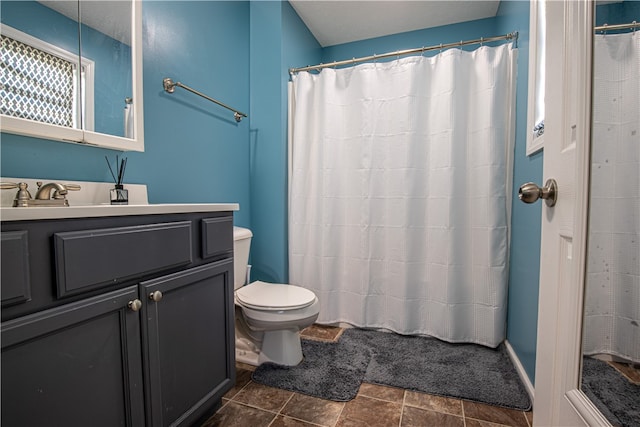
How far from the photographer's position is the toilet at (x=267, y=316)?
1.49m

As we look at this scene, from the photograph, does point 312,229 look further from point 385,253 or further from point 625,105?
point 625,105

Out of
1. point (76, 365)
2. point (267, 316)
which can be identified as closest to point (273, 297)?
point (267, 316)

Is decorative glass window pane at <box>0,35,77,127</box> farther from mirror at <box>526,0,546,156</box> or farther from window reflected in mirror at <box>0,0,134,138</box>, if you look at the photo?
mirror at <box>526,0,546,156</box>

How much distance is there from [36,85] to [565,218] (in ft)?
5.06

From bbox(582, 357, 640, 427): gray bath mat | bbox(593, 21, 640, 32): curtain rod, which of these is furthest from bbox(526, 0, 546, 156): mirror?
bbox(582, 357, 640, 427): gray bath mat

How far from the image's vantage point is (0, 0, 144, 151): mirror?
0.97 metres

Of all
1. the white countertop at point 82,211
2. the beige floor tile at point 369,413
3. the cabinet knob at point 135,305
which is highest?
the white countertop at point 82,211

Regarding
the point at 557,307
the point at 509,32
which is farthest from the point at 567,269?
the point at 509,32

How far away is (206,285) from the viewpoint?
112 centimetres

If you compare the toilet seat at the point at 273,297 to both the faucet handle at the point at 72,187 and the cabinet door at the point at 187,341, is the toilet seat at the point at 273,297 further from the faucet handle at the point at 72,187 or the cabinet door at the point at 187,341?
the faucet handle at the point at 72,187

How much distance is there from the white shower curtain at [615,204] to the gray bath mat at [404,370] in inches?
46.4

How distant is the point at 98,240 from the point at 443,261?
1767 mm

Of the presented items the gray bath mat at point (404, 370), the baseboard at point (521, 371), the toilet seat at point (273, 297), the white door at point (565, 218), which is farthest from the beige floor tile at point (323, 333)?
the white door at point (565, 218)

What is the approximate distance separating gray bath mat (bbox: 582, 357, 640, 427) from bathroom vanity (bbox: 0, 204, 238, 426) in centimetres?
101
